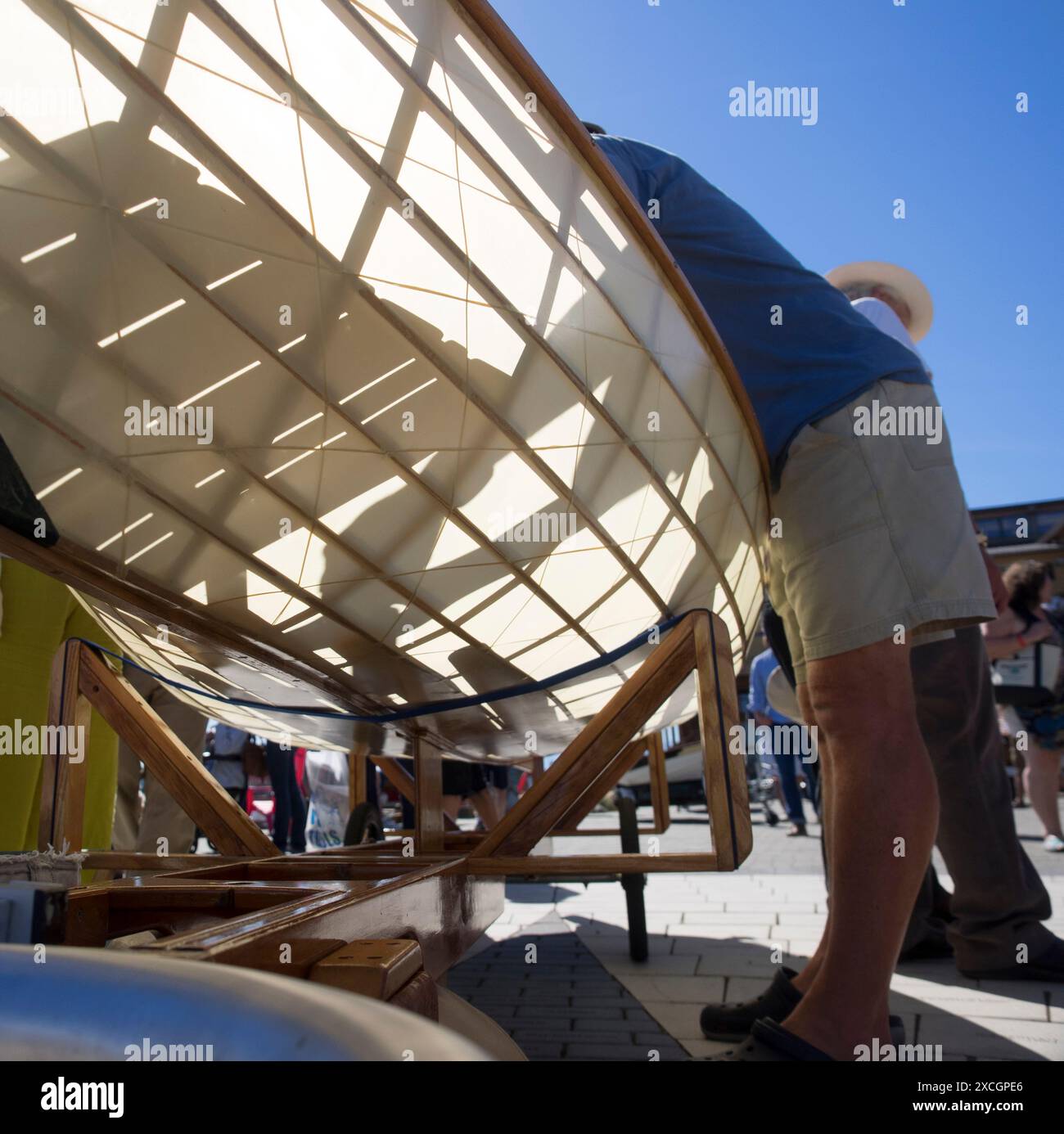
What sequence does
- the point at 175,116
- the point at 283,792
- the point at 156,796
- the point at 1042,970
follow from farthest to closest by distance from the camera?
the point at 283,792 < the point at 156,796 < the point at 1042,970 < the point at 175,116

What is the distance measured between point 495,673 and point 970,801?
5.03 ft

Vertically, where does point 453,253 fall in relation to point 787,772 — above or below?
above

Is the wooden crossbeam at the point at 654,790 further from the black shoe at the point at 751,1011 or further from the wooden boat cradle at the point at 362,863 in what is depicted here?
the black shoe at the point at 751,1011

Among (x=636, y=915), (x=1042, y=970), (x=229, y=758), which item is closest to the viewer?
(x=1042, y=970)

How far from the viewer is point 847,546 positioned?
1.74 meters

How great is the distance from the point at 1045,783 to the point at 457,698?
452 cm

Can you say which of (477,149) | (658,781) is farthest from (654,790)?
(477,149)

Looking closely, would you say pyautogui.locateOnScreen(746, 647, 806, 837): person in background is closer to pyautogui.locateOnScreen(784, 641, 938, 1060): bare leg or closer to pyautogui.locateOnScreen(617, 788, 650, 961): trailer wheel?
pyautogui.locateOnScreen(617, 788, 650, 961): trailer wheel

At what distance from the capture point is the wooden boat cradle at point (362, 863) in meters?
0.88

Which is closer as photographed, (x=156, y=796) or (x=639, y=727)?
(x=639, y=727)

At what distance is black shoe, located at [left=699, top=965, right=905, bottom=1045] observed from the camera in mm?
1948

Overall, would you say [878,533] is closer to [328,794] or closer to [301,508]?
[301,508]

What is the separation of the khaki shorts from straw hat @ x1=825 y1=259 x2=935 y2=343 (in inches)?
77.9
